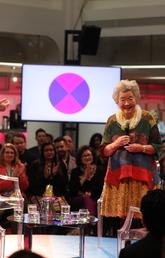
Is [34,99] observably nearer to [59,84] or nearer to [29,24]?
[59,84]

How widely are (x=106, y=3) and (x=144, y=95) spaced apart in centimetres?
189

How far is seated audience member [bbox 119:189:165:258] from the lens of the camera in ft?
Answer: 7.25

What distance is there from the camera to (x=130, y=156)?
419 cm

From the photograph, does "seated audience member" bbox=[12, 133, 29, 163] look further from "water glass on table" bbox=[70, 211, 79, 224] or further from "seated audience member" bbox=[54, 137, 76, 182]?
"water glass on table" bbox=[70, 211, 79, 224]

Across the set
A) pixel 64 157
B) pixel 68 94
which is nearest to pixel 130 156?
pixel 64 157

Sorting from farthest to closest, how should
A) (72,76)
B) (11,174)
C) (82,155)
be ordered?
(72,76), (82,155), (11,174)

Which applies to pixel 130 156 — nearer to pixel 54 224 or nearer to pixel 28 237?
pixel 54 224

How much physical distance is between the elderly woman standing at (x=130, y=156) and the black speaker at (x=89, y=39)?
Answer: 4067mm

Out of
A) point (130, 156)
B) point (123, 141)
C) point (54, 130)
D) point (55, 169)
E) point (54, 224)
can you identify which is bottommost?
point (54, 224)

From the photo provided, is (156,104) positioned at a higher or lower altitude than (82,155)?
higher

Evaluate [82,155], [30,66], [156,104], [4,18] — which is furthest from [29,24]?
[82,155]

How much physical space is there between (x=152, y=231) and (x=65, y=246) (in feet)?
9.41

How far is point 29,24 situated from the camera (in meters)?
8.85

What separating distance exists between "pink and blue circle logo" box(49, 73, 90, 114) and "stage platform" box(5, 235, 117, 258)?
1.95m
